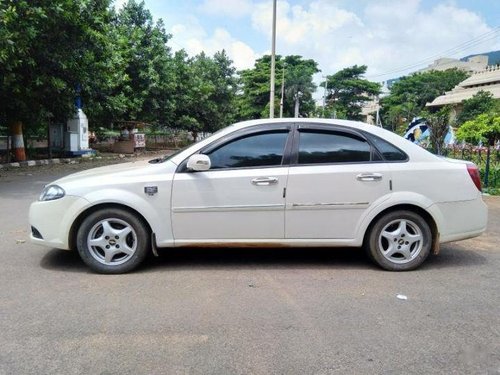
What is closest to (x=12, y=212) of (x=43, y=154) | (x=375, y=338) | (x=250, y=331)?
(x=250, y=331)

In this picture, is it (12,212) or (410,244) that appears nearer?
(410,244)

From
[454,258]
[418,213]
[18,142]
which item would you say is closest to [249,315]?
[418,213]

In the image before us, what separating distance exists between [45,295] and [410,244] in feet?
11.7

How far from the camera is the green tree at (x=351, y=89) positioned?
68500 mm

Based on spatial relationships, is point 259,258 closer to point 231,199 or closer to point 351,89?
A: point 231,199

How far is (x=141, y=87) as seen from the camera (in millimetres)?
27156

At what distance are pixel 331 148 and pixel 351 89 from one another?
68.0 metres

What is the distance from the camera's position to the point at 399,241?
4.93m

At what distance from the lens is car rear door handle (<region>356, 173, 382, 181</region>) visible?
482 cm

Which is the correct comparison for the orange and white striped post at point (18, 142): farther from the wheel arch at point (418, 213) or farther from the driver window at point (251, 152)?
the wheel arch at point (418, 213)

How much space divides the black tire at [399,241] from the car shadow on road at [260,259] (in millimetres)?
231

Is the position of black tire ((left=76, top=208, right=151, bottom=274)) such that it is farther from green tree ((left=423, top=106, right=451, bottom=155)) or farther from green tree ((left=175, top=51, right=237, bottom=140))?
green tree ((left=175, top=51, right=237, bottom=140))

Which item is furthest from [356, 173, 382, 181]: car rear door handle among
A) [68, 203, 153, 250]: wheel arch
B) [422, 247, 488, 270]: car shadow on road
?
[68, 203, 153, 250]: wheel arch

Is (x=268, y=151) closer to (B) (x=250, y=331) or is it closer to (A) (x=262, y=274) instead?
(A) (x=262, y=274)
